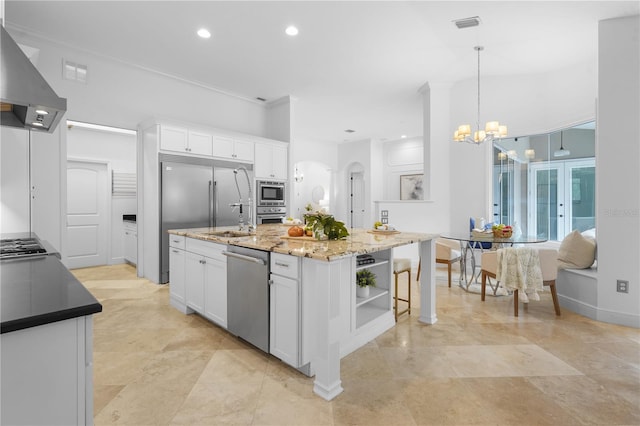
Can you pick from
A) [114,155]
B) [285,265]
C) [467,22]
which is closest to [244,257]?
[285,265]

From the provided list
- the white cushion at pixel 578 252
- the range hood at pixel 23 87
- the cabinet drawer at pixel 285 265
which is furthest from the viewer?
the white cushion at pixel 578 252

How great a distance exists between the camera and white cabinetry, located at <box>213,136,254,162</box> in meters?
4.85

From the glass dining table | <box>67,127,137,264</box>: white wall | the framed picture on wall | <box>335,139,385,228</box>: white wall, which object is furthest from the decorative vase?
the framed picture on wall

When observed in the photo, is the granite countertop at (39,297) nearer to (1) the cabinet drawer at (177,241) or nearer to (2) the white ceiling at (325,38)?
(1) the cabinet drawer at (177,241)

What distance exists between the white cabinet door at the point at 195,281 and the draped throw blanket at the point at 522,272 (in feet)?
9.89

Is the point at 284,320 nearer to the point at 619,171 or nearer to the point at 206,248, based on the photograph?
the point at 206,248

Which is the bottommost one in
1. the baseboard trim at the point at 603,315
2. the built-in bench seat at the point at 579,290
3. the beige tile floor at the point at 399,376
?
the beige tile floor at the point at 399,376

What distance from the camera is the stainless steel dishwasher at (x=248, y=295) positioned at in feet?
7.24

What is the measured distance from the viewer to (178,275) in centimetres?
325

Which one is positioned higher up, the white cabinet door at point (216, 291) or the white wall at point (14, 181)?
the white wall at point (14, 181)

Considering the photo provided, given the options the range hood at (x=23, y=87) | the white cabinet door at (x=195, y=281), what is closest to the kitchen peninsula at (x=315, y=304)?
the white cabinet door at (x=195, y=281)

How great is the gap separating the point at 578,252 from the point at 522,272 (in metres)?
0.83

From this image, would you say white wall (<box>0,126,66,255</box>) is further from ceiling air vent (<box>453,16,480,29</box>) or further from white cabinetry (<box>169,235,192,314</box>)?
ceiling air vent (<box>453,16,480,29</box>)

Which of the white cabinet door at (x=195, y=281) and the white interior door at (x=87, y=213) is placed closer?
the white cabinet door at (x=195, y=281)
